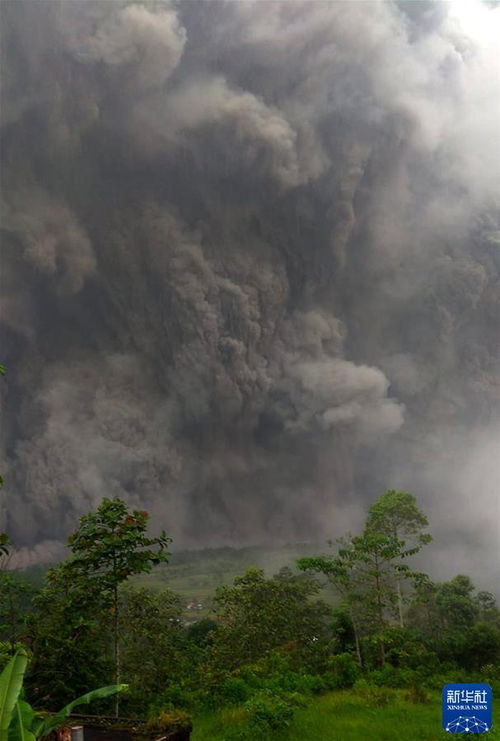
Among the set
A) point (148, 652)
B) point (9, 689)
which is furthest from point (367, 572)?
point (9, 689)

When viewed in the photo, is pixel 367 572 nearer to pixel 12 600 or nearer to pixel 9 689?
pixel 12 600

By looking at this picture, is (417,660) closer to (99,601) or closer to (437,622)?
(99,601)

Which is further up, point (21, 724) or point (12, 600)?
point (12, 600)

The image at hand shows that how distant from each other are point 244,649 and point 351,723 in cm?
1098

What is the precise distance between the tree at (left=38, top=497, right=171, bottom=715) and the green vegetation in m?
0.03

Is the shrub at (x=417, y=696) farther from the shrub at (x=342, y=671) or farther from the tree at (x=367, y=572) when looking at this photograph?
the tree at (x=367, y=572)

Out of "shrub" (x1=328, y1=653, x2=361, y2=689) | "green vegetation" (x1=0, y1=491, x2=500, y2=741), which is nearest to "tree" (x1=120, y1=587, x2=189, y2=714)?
"green vegetation" (x1=0, y1=491, x2=500, y2=741)

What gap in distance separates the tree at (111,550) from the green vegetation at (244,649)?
0.03m

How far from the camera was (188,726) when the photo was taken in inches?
343

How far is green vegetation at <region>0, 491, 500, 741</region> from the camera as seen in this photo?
A: 11844 millimetres

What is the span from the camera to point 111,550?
1159 cm

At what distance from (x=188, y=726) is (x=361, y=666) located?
41.9 feet

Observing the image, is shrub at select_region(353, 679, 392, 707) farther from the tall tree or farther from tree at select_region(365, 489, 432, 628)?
tree at select_region(365, 489, 432, 628)

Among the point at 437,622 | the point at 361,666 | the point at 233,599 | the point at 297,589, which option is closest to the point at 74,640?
the point at 361,666
